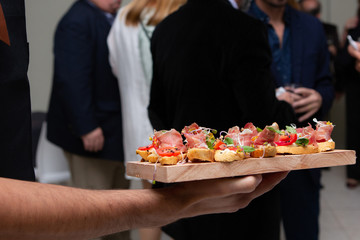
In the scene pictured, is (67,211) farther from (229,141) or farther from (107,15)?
(107,15)

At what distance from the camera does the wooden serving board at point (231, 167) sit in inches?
31.5

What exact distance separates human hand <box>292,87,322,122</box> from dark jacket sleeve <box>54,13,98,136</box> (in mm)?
1034

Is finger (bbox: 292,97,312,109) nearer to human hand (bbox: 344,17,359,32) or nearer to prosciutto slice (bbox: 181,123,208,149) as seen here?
prosciutto slice (bbox: 181,123,208,149)

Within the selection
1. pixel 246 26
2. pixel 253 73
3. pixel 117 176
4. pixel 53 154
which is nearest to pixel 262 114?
pixel 253 73

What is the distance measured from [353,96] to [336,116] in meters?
2.23

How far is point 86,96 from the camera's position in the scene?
2.34 m

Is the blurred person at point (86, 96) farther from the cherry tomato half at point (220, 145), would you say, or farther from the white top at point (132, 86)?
the cherry tomato half at point (220, 145)

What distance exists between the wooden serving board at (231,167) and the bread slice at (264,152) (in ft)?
0.05

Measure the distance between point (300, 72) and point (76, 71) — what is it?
42.6 inches

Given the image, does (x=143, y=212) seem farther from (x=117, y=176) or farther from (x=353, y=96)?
(x=353, y=96)

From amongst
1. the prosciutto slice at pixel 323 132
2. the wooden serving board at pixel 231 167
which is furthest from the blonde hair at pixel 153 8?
the wooden serving board at pixel 231 167

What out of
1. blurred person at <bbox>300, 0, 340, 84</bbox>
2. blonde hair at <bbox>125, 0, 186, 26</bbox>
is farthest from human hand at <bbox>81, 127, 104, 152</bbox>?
blurred person at <bbox>300, 0, 340, 84</bbox>

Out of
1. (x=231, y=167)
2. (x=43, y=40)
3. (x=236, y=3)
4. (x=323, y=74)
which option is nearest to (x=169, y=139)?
(x=231, y=167)

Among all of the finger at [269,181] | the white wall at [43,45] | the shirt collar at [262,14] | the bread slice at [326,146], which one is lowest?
the white wall at [43,45]
